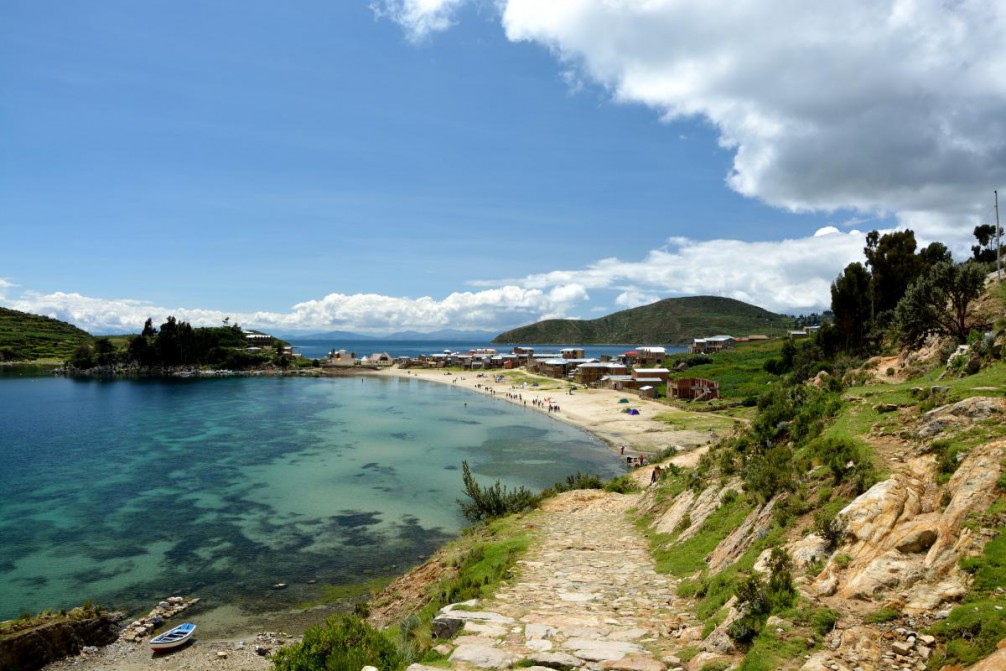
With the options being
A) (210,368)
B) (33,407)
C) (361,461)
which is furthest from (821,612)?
(210,368)

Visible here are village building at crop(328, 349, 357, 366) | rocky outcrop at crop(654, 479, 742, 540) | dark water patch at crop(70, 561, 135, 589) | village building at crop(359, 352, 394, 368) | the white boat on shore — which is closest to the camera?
rocky outcrop at crop(654, 479, 742, 540)

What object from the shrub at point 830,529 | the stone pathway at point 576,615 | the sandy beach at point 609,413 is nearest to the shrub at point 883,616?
the shrub at point 830,529

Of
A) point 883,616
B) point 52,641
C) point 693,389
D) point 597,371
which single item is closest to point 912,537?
point 883,616

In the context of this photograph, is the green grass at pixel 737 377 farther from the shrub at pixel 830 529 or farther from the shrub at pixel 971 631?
the shrub at pixel 971 631

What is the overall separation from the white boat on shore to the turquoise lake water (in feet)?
9.01

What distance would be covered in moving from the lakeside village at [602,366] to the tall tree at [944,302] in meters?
46.3

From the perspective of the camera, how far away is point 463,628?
945 cm

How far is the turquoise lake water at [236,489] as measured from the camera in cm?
2539

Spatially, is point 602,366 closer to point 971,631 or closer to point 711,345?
point 711,345

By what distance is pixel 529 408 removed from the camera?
3452 inches

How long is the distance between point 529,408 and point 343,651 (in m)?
79.2

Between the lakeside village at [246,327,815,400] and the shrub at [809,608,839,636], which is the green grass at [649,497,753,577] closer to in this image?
the shrub at [809,608,839,636]

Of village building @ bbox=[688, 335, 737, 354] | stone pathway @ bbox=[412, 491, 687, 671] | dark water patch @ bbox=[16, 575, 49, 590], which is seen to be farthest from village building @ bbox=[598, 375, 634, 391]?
dark water patch @ bbox=[16, 575, 49, 590]

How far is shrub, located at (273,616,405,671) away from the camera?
878cm
